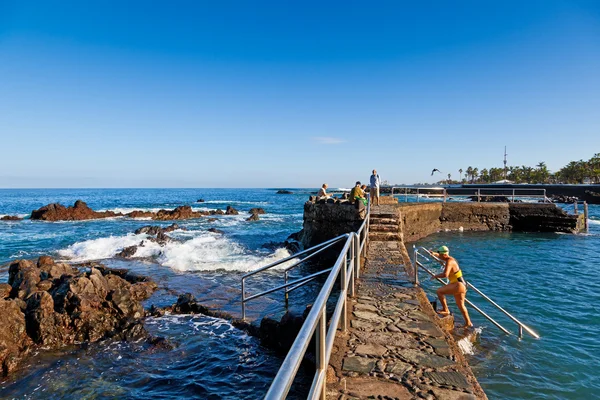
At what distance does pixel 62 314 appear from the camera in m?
7.85

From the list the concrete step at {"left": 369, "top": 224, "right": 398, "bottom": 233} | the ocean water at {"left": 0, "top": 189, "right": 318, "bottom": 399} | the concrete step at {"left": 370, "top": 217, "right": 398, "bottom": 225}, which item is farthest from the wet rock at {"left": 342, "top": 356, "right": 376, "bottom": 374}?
the concrete step at {"left": 370, "top": 217, "right": 398, "bottom": 225}

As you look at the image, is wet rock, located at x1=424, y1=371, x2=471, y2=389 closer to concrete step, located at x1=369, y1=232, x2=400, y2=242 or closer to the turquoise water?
the turquoise water

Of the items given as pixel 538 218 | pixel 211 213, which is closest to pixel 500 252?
pixel 538 218

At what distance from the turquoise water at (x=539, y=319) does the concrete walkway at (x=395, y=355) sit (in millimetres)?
1781

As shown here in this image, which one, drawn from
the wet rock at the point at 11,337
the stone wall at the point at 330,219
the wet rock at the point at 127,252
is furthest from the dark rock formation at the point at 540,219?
the wet rock at the point at 11,337

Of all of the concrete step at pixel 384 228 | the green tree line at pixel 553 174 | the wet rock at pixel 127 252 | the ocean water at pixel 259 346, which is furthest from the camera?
the green tree line at pixel 553 174

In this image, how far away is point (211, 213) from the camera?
40469mm

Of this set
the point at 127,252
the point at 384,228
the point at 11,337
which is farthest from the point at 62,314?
the point at 127,252

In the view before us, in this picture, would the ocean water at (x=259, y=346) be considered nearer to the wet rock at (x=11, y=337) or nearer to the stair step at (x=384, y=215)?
the wet rock at (x=11, y=337)

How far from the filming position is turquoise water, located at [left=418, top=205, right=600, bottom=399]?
553 centimetres

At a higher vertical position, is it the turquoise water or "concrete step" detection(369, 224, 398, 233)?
"concrete step" detection(369, 224, 398, 233)

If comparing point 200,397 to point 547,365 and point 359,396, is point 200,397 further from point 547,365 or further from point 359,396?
point 547,365

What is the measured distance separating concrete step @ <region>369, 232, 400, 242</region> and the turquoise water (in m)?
1.61

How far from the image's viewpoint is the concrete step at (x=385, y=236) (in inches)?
456
